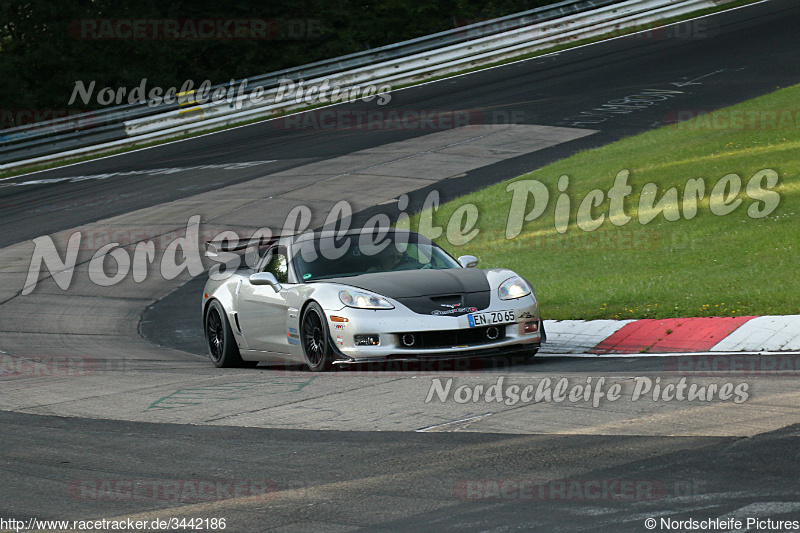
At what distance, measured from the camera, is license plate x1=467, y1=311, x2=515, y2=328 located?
9.10m

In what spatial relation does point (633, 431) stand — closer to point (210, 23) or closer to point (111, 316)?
point (111, 316)

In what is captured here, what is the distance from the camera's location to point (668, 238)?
48.4ft

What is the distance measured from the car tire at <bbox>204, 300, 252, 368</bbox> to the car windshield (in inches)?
47.9

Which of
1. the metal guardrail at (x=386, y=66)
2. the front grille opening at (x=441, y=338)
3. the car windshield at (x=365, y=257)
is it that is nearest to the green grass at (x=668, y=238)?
the car windshield at (x=365, y=257)

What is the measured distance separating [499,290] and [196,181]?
17.0m

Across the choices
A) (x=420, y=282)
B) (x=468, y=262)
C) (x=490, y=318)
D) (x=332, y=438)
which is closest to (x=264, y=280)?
(x=420, y=282)

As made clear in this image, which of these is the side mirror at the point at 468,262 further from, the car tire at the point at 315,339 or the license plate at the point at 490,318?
the car tire at the point at 315,339

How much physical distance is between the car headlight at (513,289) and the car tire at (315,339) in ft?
5.10

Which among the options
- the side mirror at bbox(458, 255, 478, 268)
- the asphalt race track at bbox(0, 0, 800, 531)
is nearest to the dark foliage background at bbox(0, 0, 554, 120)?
the asphalt race track at bbox(0, 0, 800, 531)

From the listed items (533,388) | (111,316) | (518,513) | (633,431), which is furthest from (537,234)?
(518,513)

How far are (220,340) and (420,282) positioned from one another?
290cm

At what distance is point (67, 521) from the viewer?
512cm

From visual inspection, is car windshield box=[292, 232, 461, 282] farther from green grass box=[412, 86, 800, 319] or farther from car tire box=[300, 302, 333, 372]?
green grass box=[412, 86, 800, 319]

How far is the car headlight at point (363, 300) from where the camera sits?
30.4ft
